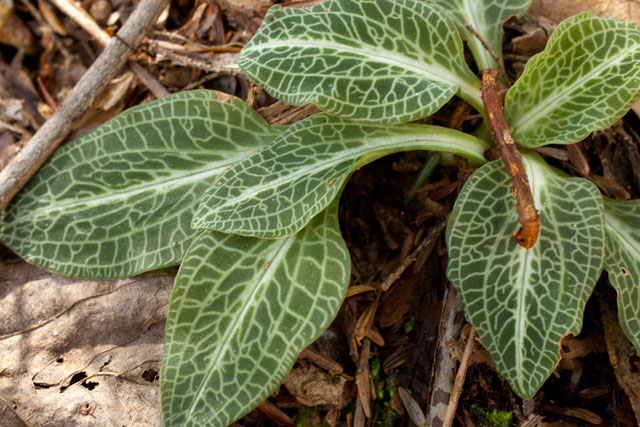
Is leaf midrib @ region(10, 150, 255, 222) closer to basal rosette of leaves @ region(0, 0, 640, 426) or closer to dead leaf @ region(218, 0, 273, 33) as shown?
basal rosette of leaves @ region(0, 0, 640, 426)

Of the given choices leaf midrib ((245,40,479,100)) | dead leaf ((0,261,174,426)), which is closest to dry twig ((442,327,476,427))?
leaf midrib ((245,40,479,100))

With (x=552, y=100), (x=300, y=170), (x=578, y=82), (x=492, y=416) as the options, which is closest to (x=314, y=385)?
(x=492, y=416)

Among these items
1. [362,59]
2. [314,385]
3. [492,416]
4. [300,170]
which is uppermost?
[362,59]

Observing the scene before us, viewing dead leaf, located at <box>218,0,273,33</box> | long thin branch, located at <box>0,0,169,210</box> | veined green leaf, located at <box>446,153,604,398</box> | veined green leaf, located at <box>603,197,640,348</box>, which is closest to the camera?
veined green leaf, located at <box>446,153,604,398</box>

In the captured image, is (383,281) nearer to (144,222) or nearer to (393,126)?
(393,126)

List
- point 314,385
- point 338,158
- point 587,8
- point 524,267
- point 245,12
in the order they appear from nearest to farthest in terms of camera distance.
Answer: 1. point 524,267
2. point 338,158
3. point 314,385
4. point 587,8
5. point 245,12

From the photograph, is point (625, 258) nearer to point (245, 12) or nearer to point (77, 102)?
point (245, 12)

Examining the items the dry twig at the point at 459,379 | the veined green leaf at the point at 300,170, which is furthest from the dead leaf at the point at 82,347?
the dry twig at the point at 459,379

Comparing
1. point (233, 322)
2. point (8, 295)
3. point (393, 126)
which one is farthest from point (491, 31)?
point (8, 295)
